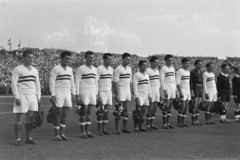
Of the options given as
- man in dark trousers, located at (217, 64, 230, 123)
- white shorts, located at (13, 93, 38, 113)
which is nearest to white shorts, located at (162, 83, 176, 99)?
man in dark trousers, located at (217, 64, 230, 123)

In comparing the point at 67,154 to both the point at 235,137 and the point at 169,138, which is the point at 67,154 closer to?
the point at 169,138

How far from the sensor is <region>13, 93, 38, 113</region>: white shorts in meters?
9.18

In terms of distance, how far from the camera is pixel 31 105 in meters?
9.37

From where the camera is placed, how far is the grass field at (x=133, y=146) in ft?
25.8

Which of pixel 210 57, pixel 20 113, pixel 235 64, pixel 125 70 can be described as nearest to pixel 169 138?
pixel 125 70

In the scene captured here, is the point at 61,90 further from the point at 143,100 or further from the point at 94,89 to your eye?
the point at 143,100

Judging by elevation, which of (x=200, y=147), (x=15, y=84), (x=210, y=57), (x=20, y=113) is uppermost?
(x=210, y=57)

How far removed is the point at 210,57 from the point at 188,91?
1743 inches

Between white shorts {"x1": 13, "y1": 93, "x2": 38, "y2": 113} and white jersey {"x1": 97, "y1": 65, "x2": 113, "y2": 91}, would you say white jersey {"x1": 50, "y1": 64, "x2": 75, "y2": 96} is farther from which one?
white jersey {"x1": 97, "y1": 65, "x2": 113, "y2": 91}

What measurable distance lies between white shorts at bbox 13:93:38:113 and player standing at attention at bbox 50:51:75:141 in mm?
575

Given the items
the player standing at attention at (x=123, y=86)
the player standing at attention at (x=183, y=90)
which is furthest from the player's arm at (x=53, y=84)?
the player standing at attention at (x=183, y=90)

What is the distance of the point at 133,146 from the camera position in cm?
903

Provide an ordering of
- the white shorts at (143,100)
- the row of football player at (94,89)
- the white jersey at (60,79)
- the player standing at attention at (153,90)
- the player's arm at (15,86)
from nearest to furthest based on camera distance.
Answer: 1. the player's arm at (15,86)
2. the row of football player at (94,89)
3. the white jersey at (60,79)
4. the white shorts at (143,100)
5. the player standing at attention at (153,90)

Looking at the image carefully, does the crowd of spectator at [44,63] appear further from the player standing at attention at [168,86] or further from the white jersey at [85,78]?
the white jersey at [85,78]
